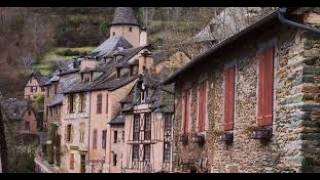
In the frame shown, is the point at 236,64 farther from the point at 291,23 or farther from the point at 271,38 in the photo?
the point at 291,23

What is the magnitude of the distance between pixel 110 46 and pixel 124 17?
22.4 ft

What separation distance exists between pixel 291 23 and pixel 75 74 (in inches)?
1486

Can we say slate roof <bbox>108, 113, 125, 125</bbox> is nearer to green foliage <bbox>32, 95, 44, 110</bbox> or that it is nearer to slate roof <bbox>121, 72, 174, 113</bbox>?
slate roof <bbox>121, 72, 174, 113</bbox>

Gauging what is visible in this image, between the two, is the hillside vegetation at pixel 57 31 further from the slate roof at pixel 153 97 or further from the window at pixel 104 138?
the window at pixel 104 138

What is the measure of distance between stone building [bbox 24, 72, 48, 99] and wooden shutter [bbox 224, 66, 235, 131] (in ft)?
86.9

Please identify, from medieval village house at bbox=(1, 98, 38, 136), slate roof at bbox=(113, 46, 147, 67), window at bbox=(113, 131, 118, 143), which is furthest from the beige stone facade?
window at bbox=(113, 131, 118, 143)

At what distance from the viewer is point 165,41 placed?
4075 cm

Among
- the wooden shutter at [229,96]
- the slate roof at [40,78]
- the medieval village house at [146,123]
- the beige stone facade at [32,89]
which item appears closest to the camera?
the wooden shutter at [229,96]

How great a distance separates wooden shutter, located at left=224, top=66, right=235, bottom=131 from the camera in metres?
13.0

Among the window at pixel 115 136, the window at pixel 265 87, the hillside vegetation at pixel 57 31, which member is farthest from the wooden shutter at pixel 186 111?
the window at pixel 115 136

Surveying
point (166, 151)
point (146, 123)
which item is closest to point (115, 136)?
point (146, 123)

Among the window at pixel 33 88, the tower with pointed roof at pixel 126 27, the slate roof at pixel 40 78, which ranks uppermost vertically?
the tower with pointed roof at pixel 126 27

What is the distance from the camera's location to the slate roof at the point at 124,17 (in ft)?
175
